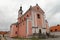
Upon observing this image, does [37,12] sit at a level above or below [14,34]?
above

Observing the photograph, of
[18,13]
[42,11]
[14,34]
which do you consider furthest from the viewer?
[18,13]

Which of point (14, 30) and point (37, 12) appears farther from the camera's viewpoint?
point (14, 30)

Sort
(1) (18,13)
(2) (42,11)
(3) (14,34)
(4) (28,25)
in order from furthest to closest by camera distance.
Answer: (1) (18,13) < (3) (14,34) < (2) (42,11) < (4) (28,25)

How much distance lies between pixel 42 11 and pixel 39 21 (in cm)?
416

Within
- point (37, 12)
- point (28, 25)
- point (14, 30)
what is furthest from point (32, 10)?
point (14, 30)

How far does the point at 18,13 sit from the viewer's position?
71.2m

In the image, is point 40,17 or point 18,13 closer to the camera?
point 40,17

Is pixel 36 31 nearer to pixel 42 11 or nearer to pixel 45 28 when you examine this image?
pixel 45 28

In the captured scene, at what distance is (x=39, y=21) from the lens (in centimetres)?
5844

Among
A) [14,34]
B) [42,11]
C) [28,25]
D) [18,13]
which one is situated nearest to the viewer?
[28,25]

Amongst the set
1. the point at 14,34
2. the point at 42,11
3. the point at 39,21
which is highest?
the point at 42,11

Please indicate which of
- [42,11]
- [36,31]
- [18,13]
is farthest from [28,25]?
[18,13]

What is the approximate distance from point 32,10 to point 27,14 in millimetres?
→ 3270

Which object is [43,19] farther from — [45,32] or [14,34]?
[14,34]
